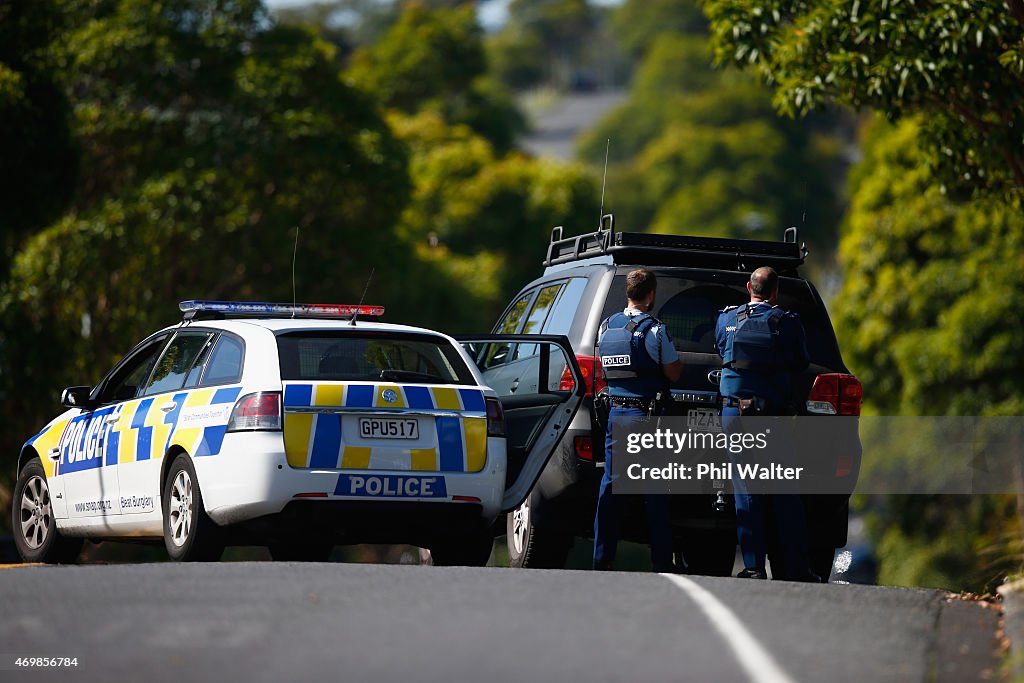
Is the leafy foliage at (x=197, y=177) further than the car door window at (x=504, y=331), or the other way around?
the leafy foliage at (x=197, y=177)

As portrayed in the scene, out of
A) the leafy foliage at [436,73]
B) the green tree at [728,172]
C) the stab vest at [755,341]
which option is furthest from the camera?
the green tree at [728,172]

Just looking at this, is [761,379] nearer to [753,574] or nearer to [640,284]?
[640,284]

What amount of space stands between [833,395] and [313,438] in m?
3.02

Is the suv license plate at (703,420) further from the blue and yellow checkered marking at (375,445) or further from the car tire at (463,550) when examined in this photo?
the car tire at (463,550)

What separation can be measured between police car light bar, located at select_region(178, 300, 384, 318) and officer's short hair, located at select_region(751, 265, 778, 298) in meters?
2.20

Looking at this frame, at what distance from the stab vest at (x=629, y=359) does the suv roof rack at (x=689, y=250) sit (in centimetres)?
70

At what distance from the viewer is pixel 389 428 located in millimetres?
10148

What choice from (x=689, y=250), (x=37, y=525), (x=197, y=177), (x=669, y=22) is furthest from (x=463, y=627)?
(x=669, y=22)

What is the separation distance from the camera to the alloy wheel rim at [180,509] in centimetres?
1029

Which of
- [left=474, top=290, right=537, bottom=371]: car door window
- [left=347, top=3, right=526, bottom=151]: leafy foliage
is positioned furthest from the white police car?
[left=347, top=3, right=526, bottom=151]: leafy foliage

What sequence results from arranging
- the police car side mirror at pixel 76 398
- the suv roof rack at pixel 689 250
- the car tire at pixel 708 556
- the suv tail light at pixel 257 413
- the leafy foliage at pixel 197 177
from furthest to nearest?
the leafy foliage at pixel 197 177 → the car tire at pixel 708 556 → the police car side mirror at pixel 76 398 → the suv roof rack at pixel 689 250 → the suv tail light at pixel 257 413

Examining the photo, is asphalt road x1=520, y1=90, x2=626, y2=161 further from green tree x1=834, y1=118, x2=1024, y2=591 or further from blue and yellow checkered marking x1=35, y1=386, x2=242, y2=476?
blue and yellow checkered marking x1=35, y1=386, x2=242, y2=476

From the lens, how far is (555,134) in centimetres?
18138

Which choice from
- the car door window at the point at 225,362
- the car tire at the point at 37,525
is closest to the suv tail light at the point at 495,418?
the car door window at the point at 225,362
